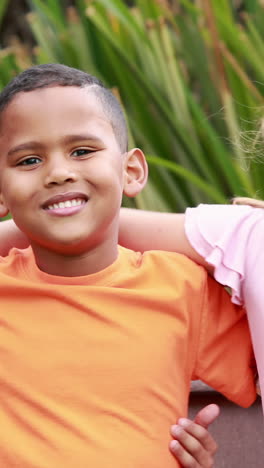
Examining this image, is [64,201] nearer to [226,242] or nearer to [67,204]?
[67,204]

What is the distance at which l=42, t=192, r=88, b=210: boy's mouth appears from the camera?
5.10 feet

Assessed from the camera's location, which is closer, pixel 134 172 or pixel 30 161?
pixel 30 161

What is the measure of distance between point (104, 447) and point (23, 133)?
1.76 feet

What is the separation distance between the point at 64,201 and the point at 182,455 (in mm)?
469

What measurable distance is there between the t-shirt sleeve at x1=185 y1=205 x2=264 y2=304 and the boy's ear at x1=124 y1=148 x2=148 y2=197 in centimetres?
11

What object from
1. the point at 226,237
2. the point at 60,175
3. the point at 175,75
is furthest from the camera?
the point at 175,75

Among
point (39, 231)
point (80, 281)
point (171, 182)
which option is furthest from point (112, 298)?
point (171, 182)

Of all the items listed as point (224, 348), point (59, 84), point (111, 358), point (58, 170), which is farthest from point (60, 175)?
point (224, 348)

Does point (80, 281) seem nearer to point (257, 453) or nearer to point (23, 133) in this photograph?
point (23, 133)

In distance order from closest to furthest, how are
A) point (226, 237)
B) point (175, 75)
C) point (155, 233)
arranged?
point (226, 237) → point (155, 233) → point (175, 75)

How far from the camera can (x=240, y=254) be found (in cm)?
164

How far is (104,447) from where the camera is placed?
151cm

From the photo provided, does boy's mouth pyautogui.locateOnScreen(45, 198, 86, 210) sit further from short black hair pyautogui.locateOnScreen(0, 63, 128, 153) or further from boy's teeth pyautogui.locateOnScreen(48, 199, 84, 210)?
short black hair pyautogui.locateOnScreen(0, 63, 128, 153)

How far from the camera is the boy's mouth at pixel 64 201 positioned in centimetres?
155
